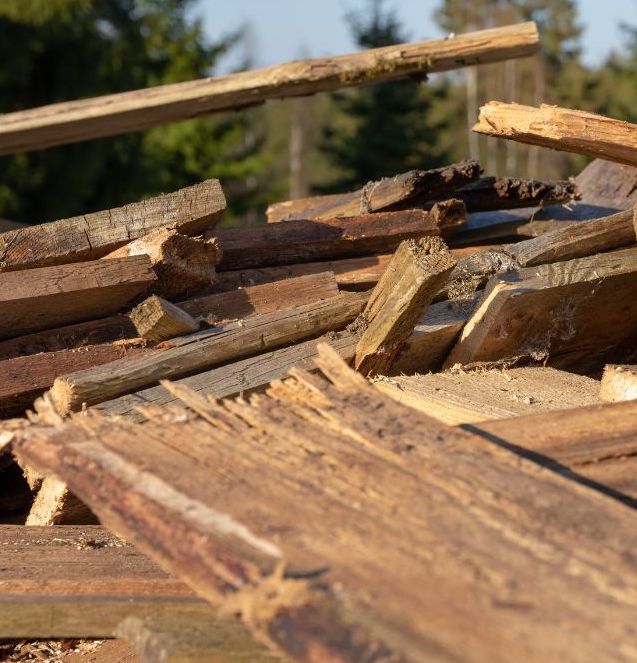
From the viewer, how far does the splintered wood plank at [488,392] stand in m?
3.01

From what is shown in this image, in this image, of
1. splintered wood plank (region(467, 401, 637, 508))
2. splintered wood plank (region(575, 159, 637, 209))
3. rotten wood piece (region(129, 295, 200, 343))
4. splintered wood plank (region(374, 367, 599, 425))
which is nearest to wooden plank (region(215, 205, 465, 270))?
rotten wood piece (region(129, 295, 200, 343))

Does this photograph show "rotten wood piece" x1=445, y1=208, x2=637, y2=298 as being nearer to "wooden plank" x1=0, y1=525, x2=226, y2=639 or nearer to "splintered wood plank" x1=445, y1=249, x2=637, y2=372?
"splintered wood plank" x1=445, y1=249, x2=637, y2=372

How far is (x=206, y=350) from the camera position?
11.1 ft

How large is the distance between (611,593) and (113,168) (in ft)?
82.8

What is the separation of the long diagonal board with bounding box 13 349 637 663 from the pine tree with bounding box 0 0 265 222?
21618 mm

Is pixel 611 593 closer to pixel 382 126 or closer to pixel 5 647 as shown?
pixel 5 647


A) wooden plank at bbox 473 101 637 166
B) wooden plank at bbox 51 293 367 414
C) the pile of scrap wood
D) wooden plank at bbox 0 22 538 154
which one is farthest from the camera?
wooden plank at bbox 0 22 538 154

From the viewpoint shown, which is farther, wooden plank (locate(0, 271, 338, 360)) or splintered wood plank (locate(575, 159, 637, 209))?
splintered wood plank (locate(575, 159, 637, 209))

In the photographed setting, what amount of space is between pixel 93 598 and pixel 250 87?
331cm

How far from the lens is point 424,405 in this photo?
3.11m

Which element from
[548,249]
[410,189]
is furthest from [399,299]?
[410,189]

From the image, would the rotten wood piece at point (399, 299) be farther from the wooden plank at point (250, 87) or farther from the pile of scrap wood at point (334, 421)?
the wooden plank at point (250, 87)

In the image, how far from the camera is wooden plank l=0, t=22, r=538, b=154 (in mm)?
5281

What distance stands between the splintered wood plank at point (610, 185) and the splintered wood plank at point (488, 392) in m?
1.60
